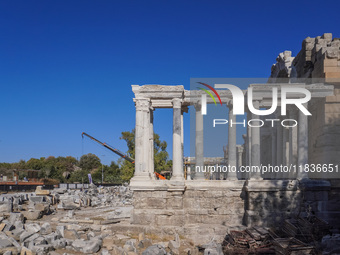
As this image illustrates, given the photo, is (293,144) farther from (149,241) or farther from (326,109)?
(149,241)

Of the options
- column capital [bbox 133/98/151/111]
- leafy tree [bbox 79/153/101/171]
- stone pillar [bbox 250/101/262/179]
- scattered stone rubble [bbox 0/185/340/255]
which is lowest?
scattered stone rubble [bbox 0/185/340/255]

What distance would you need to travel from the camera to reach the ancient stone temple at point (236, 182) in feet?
43.7

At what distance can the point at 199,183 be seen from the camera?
1405 cm

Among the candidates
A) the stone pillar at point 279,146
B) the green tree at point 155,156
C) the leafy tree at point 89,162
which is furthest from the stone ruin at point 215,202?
the leafy tree at point 89,162

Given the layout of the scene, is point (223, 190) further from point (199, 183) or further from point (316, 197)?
point (316, 197)

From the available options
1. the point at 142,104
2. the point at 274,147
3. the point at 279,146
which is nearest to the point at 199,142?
the point at 142,104

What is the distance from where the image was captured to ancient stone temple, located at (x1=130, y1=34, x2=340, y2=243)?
43.7ft

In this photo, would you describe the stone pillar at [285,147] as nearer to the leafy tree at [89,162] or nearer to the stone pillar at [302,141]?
the stone pillar at [302,141]

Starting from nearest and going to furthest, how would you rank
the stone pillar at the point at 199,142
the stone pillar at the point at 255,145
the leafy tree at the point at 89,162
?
the stone pillar at the point at 255,145 < the stone pillar at the point at 199,142 < the leafy tree at the point at 89,162

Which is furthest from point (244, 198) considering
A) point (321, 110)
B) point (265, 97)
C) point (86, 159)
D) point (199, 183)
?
point (86, 159)

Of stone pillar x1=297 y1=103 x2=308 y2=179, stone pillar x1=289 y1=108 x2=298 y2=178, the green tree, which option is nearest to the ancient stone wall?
stone pillar x1=289 y1=108 x2=298 y2=178

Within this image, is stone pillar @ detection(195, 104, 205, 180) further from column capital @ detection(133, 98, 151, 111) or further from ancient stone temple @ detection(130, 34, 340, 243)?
column capital @ detection(133, 98, 151, 111)

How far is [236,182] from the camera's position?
46.1 feet

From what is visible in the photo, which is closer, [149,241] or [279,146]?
[149,241]
